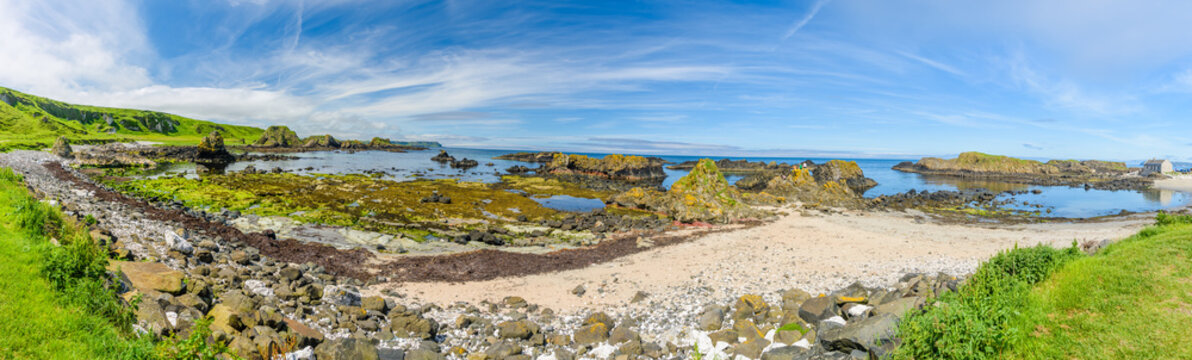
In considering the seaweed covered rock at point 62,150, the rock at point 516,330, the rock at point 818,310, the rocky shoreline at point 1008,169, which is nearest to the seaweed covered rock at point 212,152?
the seaweed covered rock at point 62,150

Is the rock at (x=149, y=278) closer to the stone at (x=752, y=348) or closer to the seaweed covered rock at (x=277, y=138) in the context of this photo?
the stone at (x=752, y=348)

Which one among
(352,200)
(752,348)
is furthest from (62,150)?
(752,348)

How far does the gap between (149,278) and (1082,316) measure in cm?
1570

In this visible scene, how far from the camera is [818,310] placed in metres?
8.75

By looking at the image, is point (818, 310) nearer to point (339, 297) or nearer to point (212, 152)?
point (339, 297)

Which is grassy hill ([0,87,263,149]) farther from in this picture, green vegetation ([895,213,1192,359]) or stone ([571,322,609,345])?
green vegetation ([895,213,1192,359])

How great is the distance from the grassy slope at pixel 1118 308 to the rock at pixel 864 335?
1.33 metres

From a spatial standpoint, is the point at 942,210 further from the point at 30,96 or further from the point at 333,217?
the point at 30,96

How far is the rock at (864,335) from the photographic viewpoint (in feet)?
21.1

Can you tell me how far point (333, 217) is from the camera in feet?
88.4

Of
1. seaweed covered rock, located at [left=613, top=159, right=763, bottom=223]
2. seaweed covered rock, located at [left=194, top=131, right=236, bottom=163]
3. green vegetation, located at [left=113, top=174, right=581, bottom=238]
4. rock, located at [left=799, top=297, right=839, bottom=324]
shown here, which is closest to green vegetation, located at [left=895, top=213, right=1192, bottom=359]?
rock, located at [left=799, top=297, right=839, bottom=324]

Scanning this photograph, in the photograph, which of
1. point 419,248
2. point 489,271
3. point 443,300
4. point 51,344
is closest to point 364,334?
point 443,300

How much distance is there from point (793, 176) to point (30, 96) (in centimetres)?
22546

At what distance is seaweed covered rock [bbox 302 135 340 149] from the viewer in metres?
165
